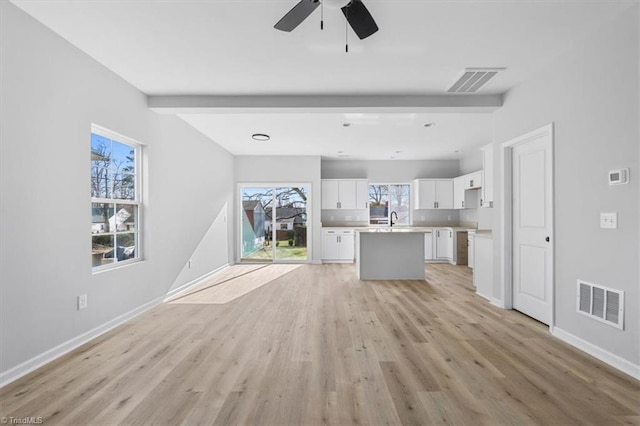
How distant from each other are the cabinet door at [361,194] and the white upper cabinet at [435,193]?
54.5 inches

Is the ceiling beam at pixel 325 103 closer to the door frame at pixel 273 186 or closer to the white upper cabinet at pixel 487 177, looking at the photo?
the white upper cabinet at pixel 487 177

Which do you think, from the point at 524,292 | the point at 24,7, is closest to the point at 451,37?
the point at 524,292

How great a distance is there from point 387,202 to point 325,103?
5084 millimetres

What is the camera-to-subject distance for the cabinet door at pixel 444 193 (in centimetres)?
802

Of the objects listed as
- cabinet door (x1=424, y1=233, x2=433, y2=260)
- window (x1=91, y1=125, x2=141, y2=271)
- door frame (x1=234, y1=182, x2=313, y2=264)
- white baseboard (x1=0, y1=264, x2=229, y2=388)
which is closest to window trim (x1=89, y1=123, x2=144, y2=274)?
window (x1=91, y1=125, x2=141, y2=271)

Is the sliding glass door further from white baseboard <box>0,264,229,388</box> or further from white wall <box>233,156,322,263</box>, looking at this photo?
white baseboard <box>0,264,229,388</box>

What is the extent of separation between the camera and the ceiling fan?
1.95 m

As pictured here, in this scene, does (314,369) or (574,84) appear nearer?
(314,369)

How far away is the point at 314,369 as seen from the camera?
7.80ft

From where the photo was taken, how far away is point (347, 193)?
8047 millimetres

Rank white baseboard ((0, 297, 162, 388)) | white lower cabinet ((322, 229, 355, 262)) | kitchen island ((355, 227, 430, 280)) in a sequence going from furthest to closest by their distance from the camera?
white lower cabinet ((322, 229, 355, 262))
kitchen island ((355, 227, 430, 280))
white baseboard ((0, 297, 162, 388))

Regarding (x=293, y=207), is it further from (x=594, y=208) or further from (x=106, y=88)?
(x=594, y=208)

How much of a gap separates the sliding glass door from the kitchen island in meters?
2.28

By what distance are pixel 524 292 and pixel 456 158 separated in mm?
5275
